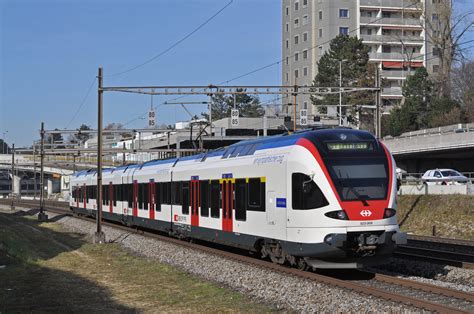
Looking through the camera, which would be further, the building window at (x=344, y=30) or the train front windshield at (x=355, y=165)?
the building window at (x=344, y=30)

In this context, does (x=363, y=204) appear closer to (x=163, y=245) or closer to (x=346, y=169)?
(x=346, y=169)

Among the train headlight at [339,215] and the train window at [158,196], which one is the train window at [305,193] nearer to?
the train headlight at [339,215]

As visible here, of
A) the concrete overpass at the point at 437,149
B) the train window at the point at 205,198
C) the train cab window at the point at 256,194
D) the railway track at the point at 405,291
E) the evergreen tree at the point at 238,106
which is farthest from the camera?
the evergreen tree at the point at 238,106

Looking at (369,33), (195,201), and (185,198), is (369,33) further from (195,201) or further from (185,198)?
(195,201)

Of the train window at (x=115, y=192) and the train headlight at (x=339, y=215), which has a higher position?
the train window at (x=115, y=192)

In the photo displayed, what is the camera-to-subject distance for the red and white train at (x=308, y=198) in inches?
570

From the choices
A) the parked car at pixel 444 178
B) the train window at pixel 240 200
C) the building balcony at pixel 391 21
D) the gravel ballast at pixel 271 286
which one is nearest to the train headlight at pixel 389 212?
the gravel ballast at pixel 271 286

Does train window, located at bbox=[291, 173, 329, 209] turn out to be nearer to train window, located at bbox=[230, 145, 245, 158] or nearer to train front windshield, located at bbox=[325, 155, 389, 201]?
train front windshield, located at bbox=[325, 155, 389, 201]

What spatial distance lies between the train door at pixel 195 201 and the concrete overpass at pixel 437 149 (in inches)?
1142

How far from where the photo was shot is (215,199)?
20766 mm

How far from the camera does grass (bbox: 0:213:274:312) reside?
40.0 feet

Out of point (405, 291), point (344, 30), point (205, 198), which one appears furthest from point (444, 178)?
point (344, 30)

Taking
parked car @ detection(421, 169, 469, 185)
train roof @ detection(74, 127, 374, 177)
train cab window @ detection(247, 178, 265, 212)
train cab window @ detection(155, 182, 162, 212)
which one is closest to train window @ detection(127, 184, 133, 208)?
train cab window @ detection(155, 182, 162, 212)

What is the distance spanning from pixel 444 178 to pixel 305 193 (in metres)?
28.7
